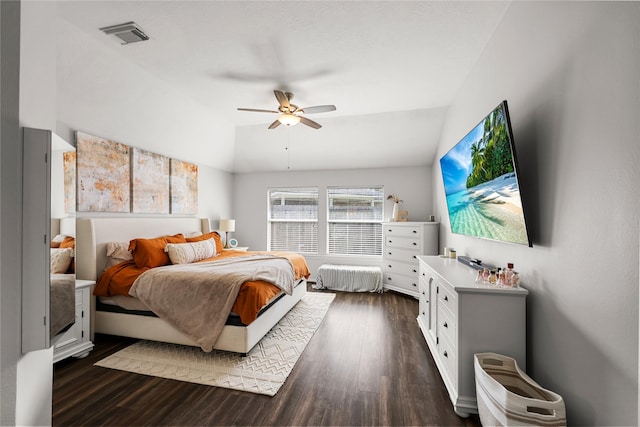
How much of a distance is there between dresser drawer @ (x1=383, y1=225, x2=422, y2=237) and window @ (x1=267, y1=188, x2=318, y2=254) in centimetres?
160

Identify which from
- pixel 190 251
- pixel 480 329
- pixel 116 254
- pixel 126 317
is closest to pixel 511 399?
pixel 480 329

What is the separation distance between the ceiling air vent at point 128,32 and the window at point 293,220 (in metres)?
3.85

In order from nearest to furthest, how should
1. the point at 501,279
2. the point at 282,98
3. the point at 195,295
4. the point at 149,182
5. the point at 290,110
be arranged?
the point at 501,279
the point at 195,295
the point at 282,98
the point at 290,110
the point at 149,182

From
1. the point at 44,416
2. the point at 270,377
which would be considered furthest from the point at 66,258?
the point at 270,377

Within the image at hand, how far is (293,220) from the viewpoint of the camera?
6020 mm

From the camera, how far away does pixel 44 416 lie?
4.26ft

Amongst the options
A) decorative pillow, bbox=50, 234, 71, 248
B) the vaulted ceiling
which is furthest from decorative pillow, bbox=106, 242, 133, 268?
decorative pillow, bbox=50, 234, 71, 248

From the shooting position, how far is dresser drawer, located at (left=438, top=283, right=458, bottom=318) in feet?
6.26

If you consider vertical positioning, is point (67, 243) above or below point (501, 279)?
above

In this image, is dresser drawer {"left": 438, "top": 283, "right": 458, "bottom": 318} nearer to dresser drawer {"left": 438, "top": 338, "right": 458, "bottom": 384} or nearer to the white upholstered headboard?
dresser drawer {"left": 438, "top": 338, "right": 458, "bottom": 384}

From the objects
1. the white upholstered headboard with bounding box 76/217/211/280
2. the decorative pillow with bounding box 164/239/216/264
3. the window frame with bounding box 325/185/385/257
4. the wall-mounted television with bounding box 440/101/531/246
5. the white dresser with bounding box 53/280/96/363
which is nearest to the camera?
the wall-mounted television with bounding box 440/101/531/246

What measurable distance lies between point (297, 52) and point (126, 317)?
3.21 m

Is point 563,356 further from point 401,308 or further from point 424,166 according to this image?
point 424,166

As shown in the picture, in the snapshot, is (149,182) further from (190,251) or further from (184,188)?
(190,251)
